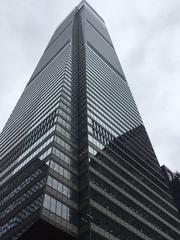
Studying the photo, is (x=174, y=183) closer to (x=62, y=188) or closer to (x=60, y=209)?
(x=62, y=188)

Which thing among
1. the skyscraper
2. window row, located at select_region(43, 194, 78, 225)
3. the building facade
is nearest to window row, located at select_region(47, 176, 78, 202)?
the skyscraper

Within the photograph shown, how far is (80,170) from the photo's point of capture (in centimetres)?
6256

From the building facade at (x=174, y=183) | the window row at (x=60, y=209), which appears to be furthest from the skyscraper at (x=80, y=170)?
the building facade at (x=174, y=183)

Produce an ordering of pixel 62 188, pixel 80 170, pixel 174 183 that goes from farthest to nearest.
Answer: pixel 174 183 < pixel 80 170 < pixel 62 188

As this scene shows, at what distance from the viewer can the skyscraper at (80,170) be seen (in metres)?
52.2

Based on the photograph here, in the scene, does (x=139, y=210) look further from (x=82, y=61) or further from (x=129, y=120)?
(x=82, y=61)

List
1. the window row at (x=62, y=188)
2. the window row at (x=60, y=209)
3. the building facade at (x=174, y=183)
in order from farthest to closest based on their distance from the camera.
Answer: the building facade at (x=174, y=183) < the window row at (x=62, y=188) < the window row at (x=60, y=209)

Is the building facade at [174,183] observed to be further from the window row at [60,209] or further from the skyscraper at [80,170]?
the window row at [60,209]

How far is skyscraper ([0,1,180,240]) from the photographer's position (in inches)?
2056

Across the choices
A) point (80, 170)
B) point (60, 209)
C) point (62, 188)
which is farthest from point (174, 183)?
point (60, 209)

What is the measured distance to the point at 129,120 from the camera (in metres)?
105

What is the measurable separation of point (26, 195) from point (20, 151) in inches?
916

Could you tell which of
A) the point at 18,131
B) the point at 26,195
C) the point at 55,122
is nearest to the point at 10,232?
the point at 26,195

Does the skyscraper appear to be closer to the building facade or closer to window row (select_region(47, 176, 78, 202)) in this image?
window row (select_region(47, 176, 78, 202))
